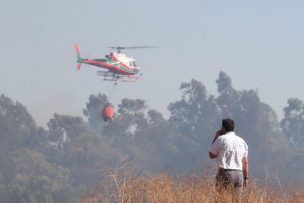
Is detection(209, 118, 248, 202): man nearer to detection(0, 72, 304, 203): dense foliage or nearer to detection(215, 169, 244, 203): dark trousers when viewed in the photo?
detection(215, 169, 244, 203): dark trousers

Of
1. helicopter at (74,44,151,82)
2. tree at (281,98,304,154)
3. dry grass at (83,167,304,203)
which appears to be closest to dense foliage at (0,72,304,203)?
tree at (281,98,304,154)

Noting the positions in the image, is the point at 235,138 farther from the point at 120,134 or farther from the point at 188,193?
the point at 120,134

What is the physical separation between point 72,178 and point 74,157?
7.02 m

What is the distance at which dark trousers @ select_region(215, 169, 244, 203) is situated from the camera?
12.0 m

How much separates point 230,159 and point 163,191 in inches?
41.5

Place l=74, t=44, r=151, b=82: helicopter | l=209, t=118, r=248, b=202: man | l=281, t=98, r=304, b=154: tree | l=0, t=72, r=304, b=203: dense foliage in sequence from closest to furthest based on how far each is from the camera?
l=209, t=118, r=248, b=202: man, l=74, t=44, r=151, b=82: helicopter, l=0, t=72, r=304, b=203: dense foliage, l=281, t=98, r=304, b=154: tree

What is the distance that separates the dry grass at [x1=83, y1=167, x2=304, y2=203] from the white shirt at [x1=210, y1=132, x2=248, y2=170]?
306 millimetres

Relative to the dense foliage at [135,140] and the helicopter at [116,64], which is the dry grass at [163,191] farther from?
the dense foliage at [135,140]

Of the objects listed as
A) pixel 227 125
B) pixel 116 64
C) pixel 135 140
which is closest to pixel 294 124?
pixel 135 140

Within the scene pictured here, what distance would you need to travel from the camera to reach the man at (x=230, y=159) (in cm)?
1223

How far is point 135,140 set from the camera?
16288cm

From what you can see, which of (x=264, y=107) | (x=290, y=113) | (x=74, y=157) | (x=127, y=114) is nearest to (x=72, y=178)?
(x=74, y=157)

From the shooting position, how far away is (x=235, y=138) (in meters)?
12.4

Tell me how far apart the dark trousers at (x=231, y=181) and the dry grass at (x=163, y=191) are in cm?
11
